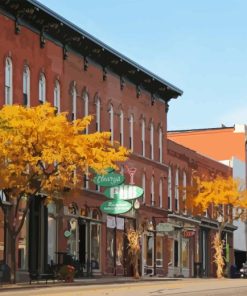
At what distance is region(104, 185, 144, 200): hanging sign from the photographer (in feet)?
153

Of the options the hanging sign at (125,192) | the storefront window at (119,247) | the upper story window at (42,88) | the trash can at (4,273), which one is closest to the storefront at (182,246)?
the storefront window at (119,247)

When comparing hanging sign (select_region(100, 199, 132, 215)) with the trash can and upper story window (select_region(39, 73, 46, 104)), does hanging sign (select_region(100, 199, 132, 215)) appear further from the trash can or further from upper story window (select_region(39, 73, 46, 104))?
the trash can

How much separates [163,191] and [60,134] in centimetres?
2694

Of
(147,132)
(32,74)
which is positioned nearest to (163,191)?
(147,132)

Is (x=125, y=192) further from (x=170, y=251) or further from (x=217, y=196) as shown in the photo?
(x=217, y=196)

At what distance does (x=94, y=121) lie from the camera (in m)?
51.0

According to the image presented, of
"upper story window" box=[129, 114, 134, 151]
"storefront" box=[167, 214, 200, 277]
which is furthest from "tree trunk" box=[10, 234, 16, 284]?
"storefront" box=[167, 214, 200, 277]

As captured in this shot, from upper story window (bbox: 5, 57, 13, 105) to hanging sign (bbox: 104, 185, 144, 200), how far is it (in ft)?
29.4

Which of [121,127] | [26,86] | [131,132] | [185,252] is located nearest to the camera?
[26,86]

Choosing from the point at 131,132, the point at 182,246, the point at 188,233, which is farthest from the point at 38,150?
the point at 182,246

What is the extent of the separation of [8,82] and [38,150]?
7.79 metres

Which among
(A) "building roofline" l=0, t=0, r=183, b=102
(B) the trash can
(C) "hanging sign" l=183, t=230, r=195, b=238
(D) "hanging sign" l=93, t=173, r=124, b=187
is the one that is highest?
(A) "building roofline" l=0, t=0, r=183, b=102

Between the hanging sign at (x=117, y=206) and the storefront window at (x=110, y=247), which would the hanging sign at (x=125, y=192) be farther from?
the storefront window at (x=110, y=247)

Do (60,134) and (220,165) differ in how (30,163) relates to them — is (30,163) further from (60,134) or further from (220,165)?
(220,165)
